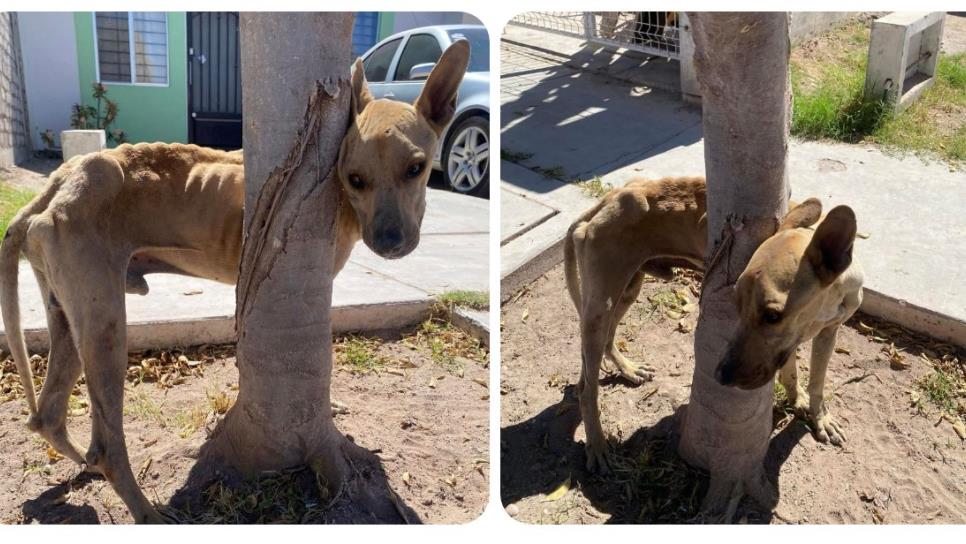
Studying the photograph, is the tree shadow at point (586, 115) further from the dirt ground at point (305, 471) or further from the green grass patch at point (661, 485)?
the green grass patch at point (661, 485)

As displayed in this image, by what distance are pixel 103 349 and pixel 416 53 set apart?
6.21 m

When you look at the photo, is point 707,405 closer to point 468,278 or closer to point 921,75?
point 468,278

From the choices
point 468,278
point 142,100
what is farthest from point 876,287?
point 142,100

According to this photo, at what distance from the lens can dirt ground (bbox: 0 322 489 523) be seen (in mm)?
3883

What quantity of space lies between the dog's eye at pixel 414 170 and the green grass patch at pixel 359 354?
214 cm

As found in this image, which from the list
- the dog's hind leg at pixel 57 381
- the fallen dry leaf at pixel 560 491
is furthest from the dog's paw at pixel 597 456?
the dog's hind leg at pixel 57 381

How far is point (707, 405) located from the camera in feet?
13.0

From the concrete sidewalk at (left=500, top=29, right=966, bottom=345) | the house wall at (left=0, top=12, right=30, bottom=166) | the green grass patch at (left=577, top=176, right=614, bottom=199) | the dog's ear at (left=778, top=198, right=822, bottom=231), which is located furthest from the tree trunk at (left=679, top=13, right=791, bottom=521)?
the house wall at (left=0, top=12, right=30, bottom=166)

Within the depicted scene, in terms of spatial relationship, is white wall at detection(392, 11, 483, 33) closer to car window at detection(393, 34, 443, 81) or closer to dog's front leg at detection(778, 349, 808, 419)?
car window at detection(393, 34, 443, 81)

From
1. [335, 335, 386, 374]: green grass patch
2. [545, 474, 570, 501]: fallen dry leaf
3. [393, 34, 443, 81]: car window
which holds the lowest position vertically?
[545, 474, 570, 501]: fallen dry leaf

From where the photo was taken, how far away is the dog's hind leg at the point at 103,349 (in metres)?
3.56

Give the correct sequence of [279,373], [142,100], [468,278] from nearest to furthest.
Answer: [279,373], [468,278], [142,100]

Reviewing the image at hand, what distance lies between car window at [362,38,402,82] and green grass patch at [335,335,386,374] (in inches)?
181

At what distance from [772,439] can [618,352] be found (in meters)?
1.08
